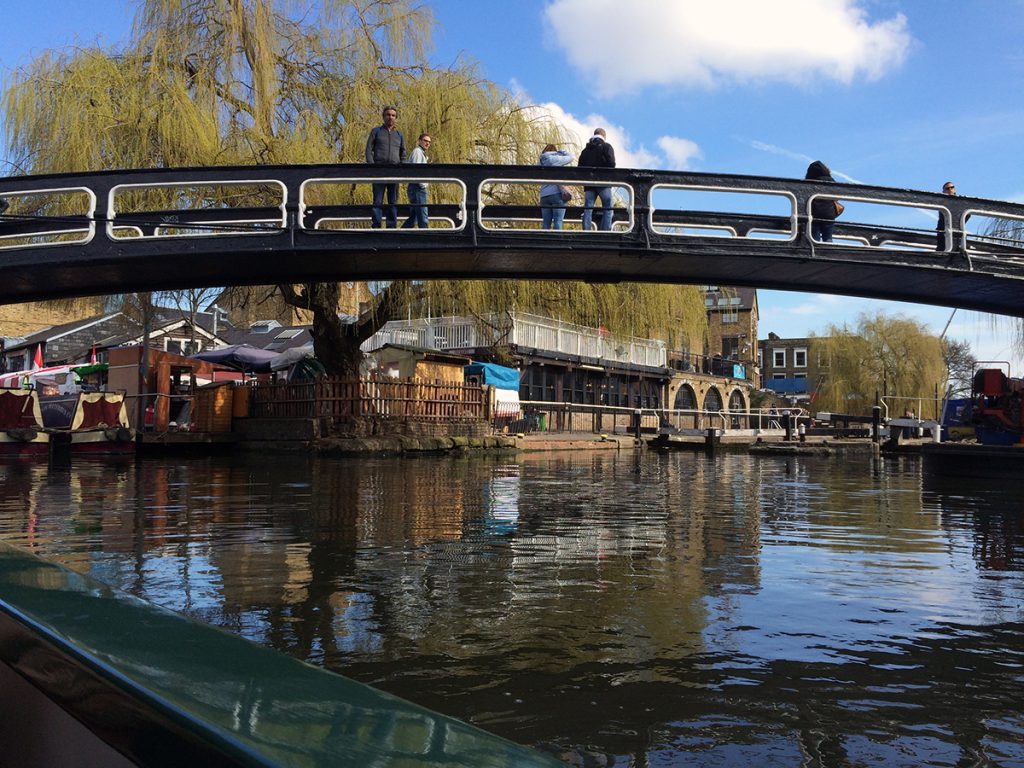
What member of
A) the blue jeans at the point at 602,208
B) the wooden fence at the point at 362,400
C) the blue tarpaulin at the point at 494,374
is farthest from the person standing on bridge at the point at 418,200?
the blue tarpaulin at the point at 494,374

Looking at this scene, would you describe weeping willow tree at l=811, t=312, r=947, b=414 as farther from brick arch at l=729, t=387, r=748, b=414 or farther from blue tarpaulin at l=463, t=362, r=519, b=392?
blue tarpaulin at l=463, t=362, r=519, b=392

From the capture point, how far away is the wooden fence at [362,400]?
23188mm

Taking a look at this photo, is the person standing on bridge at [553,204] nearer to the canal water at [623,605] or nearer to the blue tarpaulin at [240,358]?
the canal water at [623,605]

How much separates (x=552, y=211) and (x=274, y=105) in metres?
11.7

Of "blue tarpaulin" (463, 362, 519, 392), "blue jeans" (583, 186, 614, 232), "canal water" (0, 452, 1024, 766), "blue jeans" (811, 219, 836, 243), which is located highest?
"blue jeans" (583, 186, 614, 232)

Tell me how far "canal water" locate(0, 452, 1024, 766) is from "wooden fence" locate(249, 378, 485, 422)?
11.1 meters

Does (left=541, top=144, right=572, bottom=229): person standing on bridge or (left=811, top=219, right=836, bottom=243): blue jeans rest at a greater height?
(left=541, top=144, right=572, bottom=229): person standing on bridge

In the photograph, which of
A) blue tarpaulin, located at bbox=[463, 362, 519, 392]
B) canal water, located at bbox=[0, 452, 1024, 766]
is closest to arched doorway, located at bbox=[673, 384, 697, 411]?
blue tarpaulin, located at bbox=[463, 362, 519, 392]

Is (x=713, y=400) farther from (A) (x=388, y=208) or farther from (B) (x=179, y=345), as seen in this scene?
(A) (x=388, y=208)

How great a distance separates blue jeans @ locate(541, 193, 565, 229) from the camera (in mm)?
10023

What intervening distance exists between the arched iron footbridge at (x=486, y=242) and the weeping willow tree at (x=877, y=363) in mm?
45859

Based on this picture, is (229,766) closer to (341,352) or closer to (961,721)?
(961,721)

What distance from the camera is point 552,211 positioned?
33.3ft

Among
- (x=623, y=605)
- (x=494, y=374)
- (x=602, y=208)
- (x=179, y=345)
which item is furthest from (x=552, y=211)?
(x=179, y=345)
